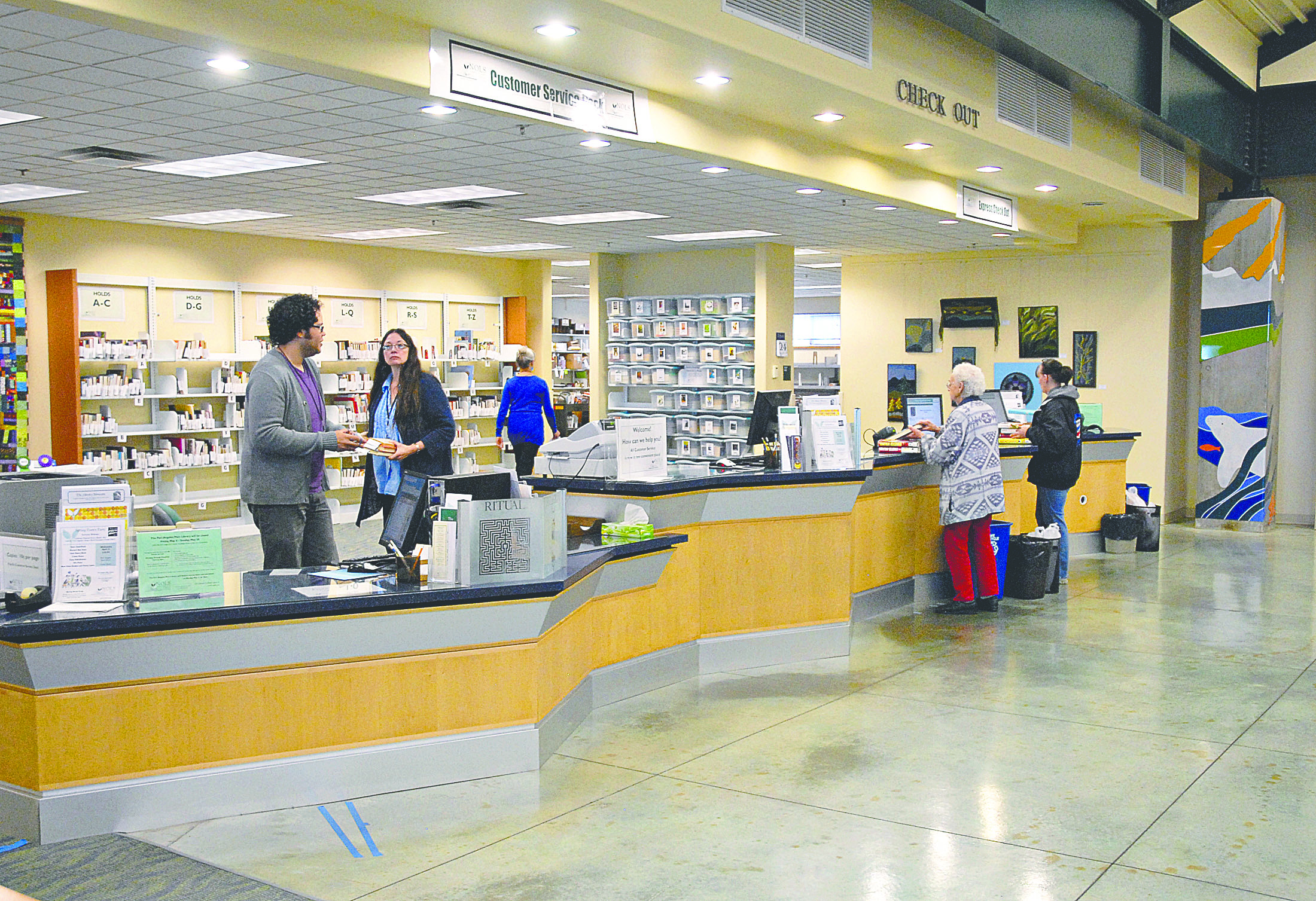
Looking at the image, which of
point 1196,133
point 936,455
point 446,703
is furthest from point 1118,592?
point 446,703

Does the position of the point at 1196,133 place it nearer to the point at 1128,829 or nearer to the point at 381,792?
the point at 1128,829

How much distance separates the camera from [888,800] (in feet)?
13.6

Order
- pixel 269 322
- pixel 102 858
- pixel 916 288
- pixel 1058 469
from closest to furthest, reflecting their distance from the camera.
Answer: pixel 102 858, pixel 269 322, pixel 1058 469, pixel 916 288

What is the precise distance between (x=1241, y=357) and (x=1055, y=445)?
4.89 metres

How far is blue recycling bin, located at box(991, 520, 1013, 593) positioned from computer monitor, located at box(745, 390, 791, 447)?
6.20ft

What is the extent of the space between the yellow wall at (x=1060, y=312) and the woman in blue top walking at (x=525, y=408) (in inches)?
219

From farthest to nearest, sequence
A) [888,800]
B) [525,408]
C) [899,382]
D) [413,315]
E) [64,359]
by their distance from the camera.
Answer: [899,382] → [413,315] → [525,408] → [64,359] → [888,800]

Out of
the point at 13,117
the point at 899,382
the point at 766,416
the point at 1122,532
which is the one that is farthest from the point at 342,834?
the point at 899,382

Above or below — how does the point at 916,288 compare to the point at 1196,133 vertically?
below

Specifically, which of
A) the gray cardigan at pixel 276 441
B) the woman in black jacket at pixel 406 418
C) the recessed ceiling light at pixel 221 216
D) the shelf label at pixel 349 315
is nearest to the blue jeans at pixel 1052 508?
the woman in black jacket at pixel 406 418

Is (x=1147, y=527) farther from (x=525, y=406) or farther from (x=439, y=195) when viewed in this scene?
(x=439, y=195)

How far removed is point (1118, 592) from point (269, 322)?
613cm

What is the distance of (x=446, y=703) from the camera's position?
4.25m

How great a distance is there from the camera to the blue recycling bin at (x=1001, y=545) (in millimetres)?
7910
